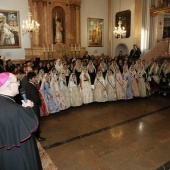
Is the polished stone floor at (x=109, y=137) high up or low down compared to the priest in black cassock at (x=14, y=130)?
down

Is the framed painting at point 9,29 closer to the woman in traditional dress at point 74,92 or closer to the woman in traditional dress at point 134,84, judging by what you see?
the woman in traditional dress at point 74,92

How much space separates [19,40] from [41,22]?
2.36 meters

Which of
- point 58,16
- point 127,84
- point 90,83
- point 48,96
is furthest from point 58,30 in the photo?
point 48,96

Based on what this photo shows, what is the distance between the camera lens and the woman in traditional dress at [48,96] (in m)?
7.01

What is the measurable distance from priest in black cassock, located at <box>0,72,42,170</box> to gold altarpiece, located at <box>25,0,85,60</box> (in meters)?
12.6

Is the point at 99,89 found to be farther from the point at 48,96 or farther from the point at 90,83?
the point at 48,96

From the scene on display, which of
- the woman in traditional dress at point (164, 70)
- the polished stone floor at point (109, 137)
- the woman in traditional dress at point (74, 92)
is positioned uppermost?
the woman in traditional dress at point (164, 70)

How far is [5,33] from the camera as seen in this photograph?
1405 cm

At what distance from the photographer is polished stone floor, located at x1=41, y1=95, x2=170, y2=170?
4.27 metres

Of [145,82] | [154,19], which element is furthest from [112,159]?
[154,19]

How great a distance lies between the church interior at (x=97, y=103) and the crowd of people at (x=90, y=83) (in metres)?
0.35

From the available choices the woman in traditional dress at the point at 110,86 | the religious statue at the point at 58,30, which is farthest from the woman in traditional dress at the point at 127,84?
the religious statue at the point at 58,30

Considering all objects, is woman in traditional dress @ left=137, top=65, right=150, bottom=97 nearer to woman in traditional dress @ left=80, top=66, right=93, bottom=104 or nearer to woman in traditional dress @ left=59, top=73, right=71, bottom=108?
woman in traditional dress @ left=80, top=66, right=93, bottom=104

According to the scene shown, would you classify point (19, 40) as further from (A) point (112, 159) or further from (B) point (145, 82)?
(A) point (112, 159)
